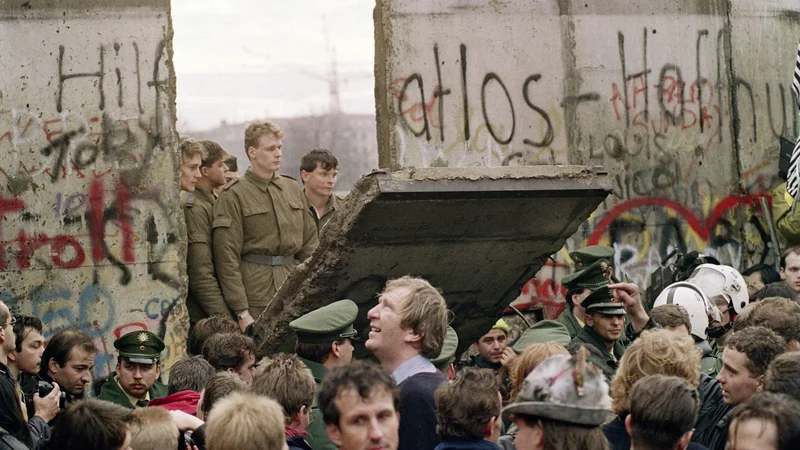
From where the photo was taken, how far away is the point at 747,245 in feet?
40.7

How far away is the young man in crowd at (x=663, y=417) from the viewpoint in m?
4.77

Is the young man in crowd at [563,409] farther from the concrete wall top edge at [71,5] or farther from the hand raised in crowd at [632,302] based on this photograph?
the concrete wall top edge at [71,5]

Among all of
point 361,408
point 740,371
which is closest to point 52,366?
point 361,408

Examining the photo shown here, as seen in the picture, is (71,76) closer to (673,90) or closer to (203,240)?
(203,240)

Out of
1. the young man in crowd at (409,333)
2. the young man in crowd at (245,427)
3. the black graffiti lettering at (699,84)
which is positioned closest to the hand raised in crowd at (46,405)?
the young man in crowd at (409,333)

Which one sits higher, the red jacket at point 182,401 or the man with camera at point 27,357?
the man with camera at point 27,357

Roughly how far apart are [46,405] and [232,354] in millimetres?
1174

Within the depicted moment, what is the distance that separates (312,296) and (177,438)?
231 centimetres

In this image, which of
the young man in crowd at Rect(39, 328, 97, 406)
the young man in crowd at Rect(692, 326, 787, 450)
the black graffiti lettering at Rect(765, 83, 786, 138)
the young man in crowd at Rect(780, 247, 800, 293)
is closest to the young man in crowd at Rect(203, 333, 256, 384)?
the young man in crowd at Rect(39, 328, 97, 406)

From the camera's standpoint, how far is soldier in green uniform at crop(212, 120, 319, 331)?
9.60m

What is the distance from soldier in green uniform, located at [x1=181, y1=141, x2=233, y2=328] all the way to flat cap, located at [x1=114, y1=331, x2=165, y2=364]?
173 cm

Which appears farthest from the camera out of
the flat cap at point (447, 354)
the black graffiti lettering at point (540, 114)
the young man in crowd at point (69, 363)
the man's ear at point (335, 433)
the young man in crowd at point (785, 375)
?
the black graffiti lettering at point (540, 114)

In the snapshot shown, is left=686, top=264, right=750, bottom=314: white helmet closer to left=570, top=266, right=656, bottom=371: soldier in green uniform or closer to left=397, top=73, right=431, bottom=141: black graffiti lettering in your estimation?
left=570, top=266, right=656, bottom=371: soldier in green uniform

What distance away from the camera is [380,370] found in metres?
4.84
